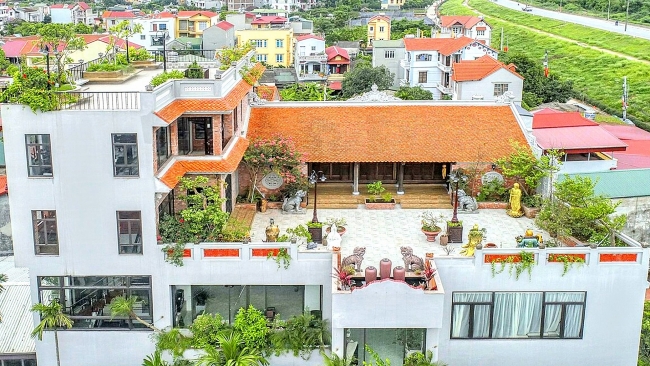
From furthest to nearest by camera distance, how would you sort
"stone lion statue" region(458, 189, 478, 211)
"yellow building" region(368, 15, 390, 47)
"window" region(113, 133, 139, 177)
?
"yellow building" region(368, 15, 390, 47)
"stone lion statue" region(458, 189, 478, 211)
"window" region(113, 133, 139, 177)

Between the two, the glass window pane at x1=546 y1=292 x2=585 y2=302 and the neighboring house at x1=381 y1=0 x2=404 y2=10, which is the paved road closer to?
the neighboring house at x1=381 y1=0 x2=404 y2=10

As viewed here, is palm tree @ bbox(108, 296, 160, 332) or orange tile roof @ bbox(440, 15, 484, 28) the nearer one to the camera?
palm tree @ bbox(108, 296, 160, 332)

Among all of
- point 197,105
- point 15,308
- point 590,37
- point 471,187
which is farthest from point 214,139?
point 590,37

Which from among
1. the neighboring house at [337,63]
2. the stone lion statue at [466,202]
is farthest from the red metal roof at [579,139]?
the neighboring house at [337,63]

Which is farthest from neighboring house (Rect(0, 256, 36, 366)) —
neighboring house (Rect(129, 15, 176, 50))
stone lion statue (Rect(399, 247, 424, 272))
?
neighboring house (Rect(129, 15, 176, 50))

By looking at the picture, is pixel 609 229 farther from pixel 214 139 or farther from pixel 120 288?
pixel 120 288

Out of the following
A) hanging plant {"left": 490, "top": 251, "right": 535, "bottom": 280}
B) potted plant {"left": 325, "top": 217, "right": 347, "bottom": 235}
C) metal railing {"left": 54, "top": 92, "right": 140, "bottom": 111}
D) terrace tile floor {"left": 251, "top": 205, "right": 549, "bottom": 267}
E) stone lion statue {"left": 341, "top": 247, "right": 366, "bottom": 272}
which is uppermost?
metal railing {"left": 54, "top": 92, "right": 140, "bottom": 111}

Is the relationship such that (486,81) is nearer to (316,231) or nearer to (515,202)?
(515,202)
